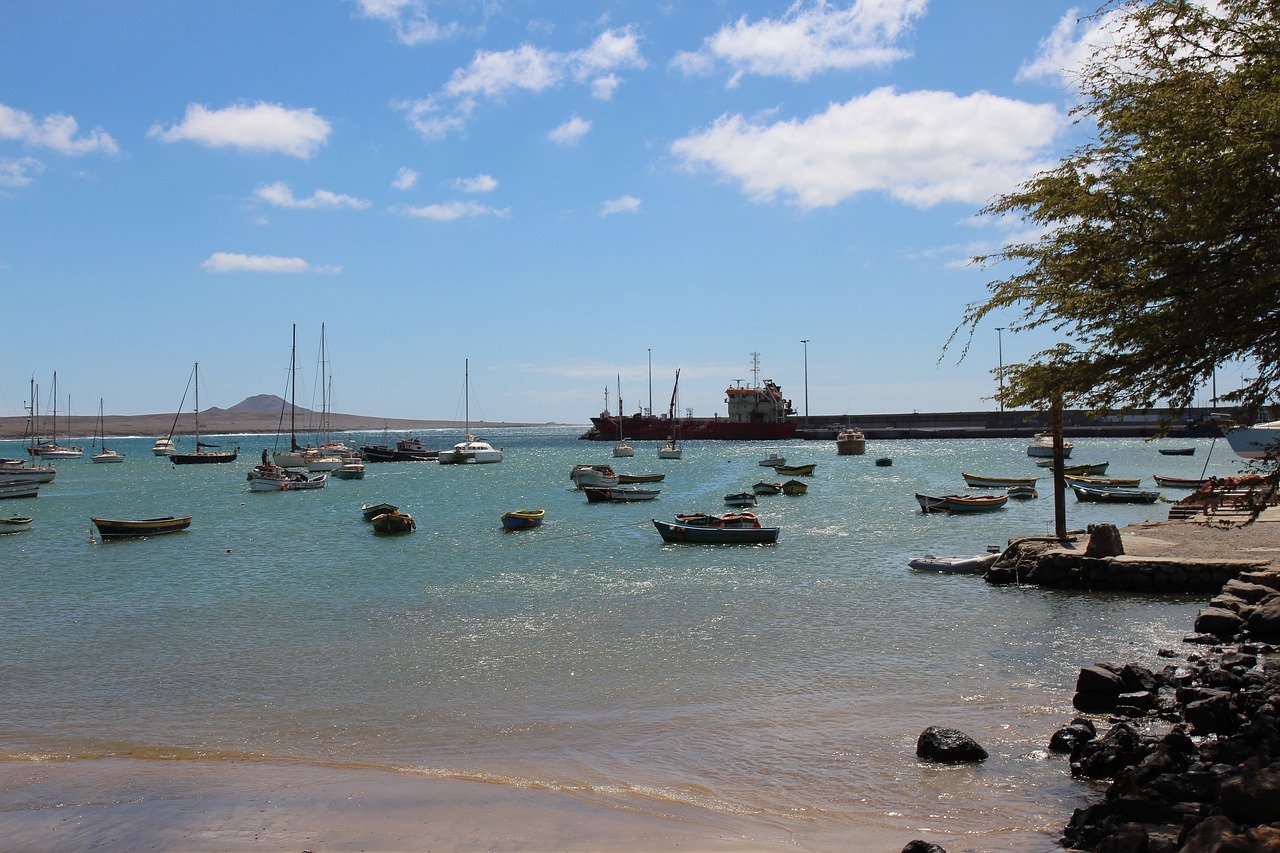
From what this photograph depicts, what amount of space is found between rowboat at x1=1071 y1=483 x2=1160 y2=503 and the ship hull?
3778 inches

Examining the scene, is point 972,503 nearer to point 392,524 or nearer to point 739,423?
point 392,524

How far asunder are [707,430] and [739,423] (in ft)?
17.4

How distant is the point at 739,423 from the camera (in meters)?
152

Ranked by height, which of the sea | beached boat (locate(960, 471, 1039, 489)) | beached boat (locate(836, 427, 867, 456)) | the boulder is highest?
beached boat (locate(836, 427, 867, 456))

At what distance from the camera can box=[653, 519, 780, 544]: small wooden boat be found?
35.9 meters

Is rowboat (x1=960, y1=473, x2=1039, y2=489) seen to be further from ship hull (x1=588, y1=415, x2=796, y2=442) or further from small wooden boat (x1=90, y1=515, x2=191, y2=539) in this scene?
ship hull (x1=588, y1=415, x2=796, y2=442)

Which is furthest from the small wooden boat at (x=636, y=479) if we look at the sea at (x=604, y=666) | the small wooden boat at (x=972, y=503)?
the sea at (x=604, y=666)

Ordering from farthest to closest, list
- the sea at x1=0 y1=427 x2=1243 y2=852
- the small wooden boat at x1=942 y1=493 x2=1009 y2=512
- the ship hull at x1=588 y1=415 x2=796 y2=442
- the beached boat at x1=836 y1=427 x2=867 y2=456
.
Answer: the ship hull at x1=588 y1=415 x2=796 y2=442 → the beached boat at x1=836 y1=427 x2=867 y2=456 → the small wooden boat at x1=942 y1=493 x2=1009 y2=512 → the sea at x1=0 y1=427 x2=1243 y2=852

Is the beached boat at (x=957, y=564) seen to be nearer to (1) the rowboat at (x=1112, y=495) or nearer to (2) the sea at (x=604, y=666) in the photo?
(2) the sea at (x=604, y=666)

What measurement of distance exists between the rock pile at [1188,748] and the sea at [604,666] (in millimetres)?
540

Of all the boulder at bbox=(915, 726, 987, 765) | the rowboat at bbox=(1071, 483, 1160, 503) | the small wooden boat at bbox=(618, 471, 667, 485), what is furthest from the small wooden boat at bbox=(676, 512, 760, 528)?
the small wooden boat at bbox=(618, 471, 667, 485)

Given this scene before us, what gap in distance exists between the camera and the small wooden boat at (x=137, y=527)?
133 feet

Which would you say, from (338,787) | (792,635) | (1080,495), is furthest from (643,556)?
(1080,495)

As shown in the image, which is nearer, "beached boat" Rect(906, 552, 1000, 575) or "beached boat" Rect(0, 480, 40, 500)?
"beached boat" Rect(906, 552, 1000, 575)
